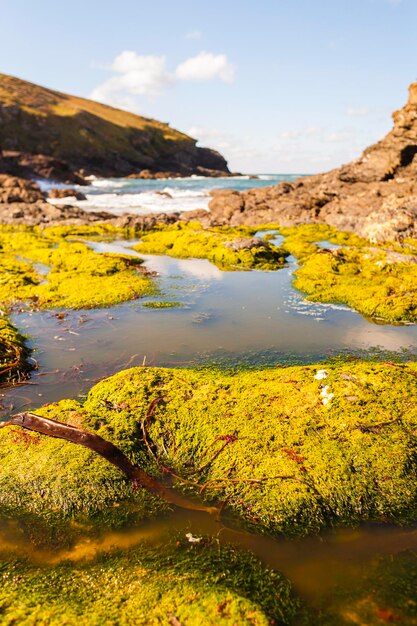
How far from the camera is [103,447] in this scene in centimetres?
422

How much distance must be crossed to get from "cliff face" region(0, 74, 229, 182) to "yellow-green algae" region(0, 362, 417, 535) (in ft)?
292

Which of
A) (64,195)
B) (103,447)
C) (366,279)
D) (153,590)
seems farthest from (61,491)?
(64,195)

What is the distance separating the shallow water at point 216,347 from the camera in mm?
3703

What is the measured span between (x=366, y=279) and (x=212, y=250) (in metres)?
7.86

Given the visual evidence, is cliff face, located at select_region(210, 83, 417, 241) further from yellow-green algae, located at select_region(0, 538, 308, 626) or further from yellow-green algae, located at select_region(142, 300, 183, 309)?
yellow-green algae, located at select_region(0, 538, 308, 626)

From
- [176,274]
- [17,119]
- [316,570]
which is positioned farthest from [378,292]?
[17,119]

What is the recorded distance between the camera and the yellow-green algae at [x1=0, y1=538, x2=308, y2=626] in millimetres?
3018

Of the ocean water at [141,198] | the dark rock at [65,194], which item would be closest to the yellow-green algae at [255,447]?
the ocean water at [141,198]

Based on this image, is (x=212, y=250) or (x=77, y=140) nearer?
(x=212, y=250)

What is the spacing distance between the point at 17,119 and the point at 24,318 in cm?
11602

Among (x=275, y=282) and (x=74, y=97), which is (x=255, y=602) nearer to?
(x=275, y=282)

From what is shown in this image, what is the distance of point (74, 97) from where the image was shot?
529ft

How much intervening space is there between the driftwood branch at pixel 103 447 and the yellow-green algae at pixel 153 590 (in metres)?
0.62

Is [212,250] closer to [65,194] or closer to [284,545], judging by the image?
[284,545]
